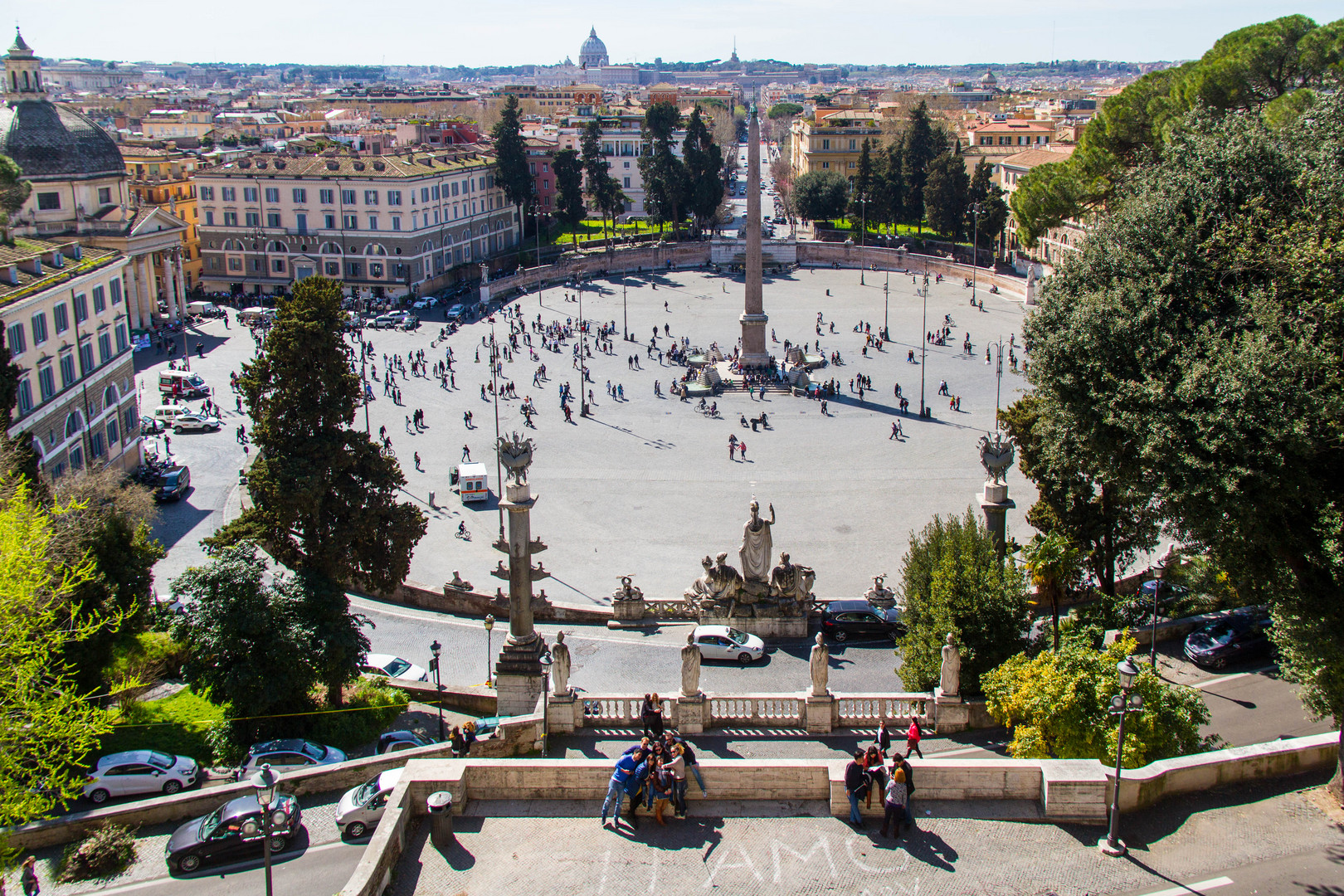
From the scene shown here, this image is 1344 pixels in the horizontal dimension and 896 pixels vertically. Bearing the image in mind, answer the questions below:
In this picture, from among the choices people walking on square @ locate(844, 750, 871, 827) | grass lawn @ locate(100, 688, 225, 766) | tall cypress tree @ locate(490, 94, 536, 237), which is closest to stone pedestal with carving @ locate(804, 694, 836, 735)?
people walking on square @ locate(844, 750, 871, 827)

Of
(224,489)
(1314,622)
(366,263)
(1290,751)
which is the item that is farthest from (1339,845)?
(366,263)

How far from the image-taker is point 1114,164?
3481 cm

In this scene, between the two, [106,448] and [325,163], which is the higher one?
[325,163]

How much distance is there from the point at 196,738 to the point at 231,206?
5489cm

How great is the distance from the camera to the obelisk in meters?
48.6

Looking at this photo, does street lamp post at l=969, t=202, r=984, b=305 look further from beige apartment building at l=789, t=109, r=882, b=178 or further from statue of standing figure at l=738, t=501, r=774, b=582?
statue of standing figure at l=738, t=501, r=774, b=582

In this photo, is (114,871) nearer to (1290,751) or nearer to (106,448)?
(1290,751)

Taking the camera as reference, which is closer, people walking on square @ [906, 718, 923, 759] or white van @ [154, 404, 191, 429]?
people walking on square @ [906, 718, 923, 759]

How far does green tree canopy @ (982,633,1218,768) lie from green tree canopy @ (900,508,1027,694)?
1.93 metres

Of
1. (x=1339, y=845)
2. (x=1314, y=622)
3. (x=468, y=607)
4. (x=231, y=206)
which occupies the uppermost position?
(x=231, y=206)

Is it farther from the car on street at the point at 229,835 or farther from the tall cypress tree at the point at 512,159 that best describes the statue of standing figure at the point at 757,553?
the tall cypress tree at the point at 512,159

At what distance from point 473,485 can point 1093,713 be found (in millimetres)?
22043

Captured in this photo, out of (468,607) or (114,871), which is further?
(468,607)

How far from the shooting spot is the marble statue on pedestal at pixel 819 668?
1546 cm
